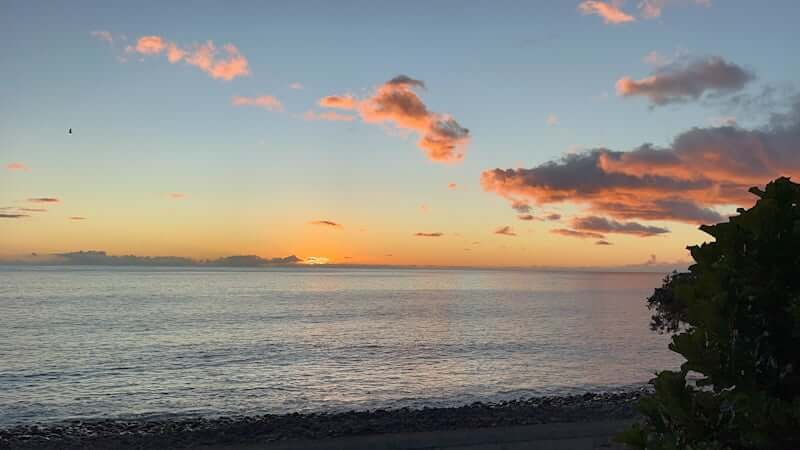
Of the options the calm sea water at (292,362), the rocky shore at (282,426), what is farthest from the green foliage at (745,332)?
the calm sea water at (292,362)

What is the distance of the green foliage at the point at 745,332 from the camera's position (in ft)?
11.8

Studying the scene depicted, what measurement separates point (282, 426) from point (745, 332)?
68.8ft

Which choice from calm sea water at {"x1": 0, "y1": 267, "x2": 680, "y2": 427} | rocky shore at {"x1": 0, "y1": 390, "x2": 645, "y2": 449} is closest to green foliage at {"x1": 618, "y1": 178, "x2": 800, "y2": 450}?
rocky shore at {"x1": 0, "y1": 390, "x2": 645, "y2": 449}

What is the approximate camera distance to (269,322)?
86812 mm

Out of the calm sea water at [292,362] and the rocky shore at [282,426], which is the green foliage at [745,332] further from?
the calm sea water at [292,362]

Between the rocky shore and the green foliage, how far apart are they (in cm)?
1833

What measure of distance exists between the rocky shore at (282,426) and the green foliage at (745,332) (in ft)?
60.1

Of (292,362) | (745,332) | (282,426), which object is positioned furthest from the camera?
(292,362)

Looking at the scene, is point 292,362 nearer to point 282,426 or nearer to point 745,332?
point 282,426

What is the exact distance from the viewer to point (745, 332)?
3666 millimetres

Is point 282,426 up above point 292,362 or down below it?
above

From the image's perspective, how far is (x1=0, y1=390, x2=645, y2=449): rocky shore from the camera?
21031mm

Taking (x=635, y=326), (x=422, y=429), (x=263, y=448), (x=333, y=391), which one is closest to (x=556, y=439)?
(x=422, y=429)

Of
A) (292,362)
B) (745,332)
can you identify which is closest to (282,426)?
(745,332)
